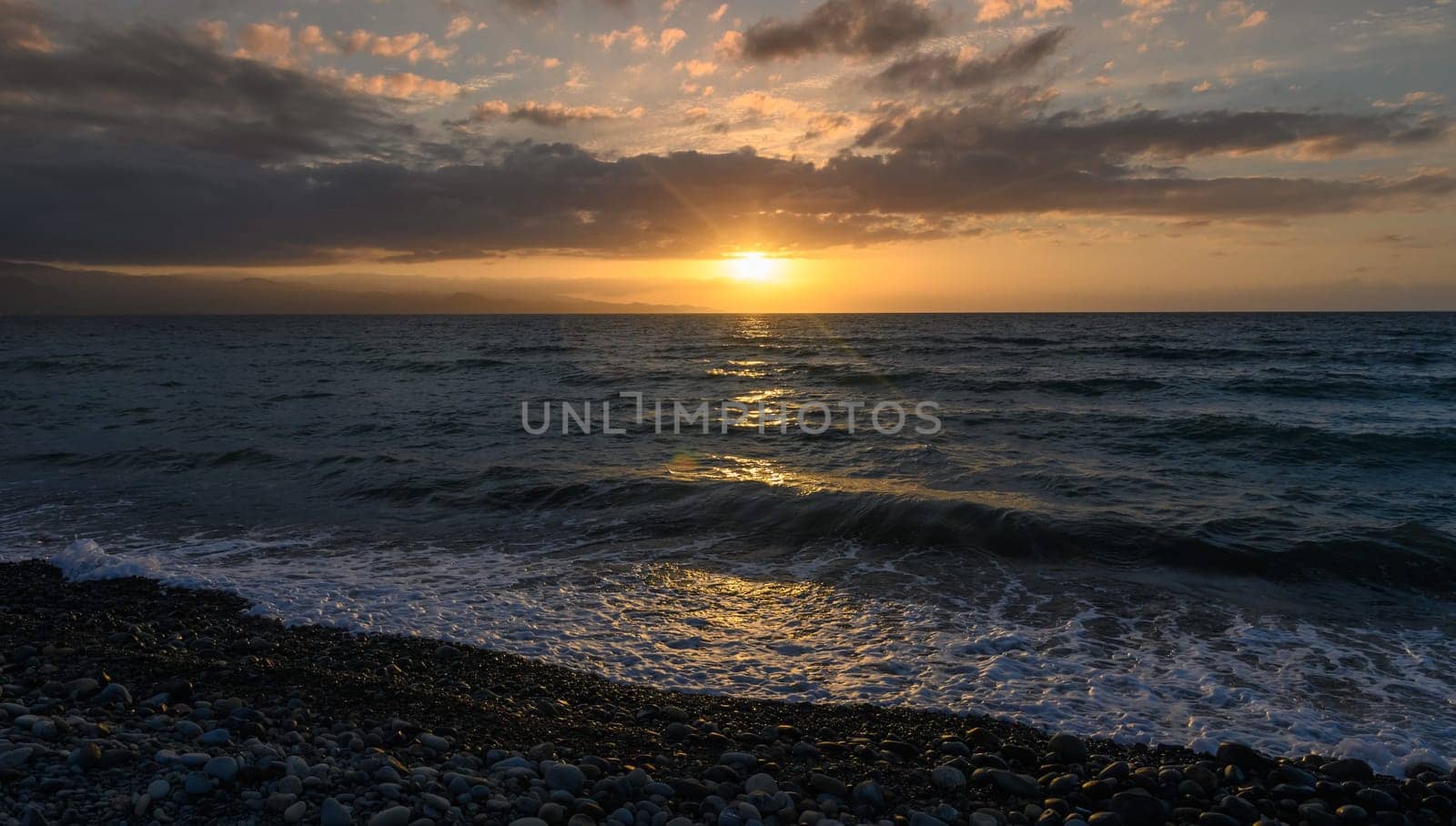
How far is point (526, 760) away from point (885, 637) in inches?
160

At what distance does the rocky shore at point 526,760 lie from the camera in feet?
13.5

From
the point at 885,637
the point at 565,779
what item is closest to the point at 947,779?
the point at 565,779

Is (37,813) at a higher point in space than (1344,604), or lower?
higher

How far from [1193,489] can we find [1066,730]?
1044 cm

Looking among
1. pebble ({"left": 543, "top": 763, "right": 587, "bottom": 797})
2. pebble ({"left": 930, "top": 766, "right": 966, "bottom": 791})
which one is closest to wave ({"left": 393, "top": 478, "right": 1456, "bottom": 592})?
pebble ({"left": 930, "top": 766, "right": 966, "bottom": 791})

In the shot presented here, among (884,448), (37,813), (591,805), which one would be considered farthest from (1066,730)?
(884,448)

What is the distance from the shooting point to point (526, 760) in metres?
4.80

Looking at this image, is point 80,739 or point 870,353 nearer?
point 80,739

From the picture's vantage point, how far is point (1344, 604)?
28.9 feet

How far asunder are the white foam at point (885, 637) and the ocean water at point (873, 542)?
Answer: 40 mm

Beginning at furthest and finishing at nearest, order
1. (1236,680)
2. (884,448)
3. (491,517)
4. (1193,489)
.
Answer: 1. (884,448)
2. (1193,489)
3. (491,517)
4. (1236,680)

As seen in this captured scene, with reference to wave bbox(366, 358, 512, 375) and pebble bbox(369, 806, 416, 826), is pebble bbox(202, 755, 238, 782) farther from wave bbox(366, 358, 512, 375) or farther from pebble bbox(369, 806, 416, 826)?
wave bbox(366, 358, 512, 375)

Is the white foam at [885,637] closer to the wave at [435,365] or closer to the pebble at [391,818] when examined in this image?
the pebble at [391,818]

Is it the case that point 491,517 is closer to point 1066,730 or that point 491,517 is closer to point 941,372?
point 1066,730
